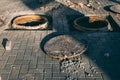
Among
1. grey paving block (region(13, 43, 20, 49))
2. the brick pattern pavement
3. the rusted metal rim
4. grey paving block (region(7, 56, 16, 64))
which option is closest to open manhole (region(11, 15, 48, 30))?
the brick pattern pavement

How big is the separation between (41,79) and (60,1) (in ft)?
19.1

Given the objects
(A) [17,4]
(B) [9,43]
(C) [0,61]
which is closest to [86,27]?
(B) [9,43]

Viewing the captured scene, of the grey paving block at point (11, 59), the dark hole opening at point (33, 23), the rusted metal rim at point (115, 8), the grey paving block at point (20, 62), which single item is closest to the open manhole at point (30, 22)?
the dark hole opening at point (33, 23)

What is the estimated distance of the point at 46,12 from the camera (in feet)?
30.6

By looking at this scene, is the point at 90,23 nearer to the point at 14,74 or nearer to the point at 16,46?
the point at 16,46

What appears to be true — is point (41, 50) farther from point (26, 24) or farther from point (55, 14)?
point (55, 14)

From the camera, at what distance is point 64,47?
6.59 m

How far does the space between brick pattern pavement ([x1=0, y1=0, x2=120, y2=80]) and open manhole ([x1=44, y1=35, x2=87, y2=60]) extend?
17 cm

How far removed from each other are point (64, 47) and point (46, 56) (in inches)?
25.0

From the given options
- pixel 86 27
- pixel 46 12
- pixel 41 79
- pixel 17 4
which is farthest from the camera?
pixel 17 4

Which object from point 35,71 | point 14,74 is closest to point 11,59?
point 14,74

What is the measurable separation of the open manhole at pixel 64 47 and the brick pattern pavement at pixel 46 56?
0.17 meters

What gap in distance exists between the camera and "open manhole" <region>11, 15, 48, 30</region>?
313 inches

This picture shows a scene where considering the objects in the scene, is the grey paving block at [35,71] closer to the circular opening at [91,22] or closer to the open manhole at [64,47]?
the open manhole at [64,47]
